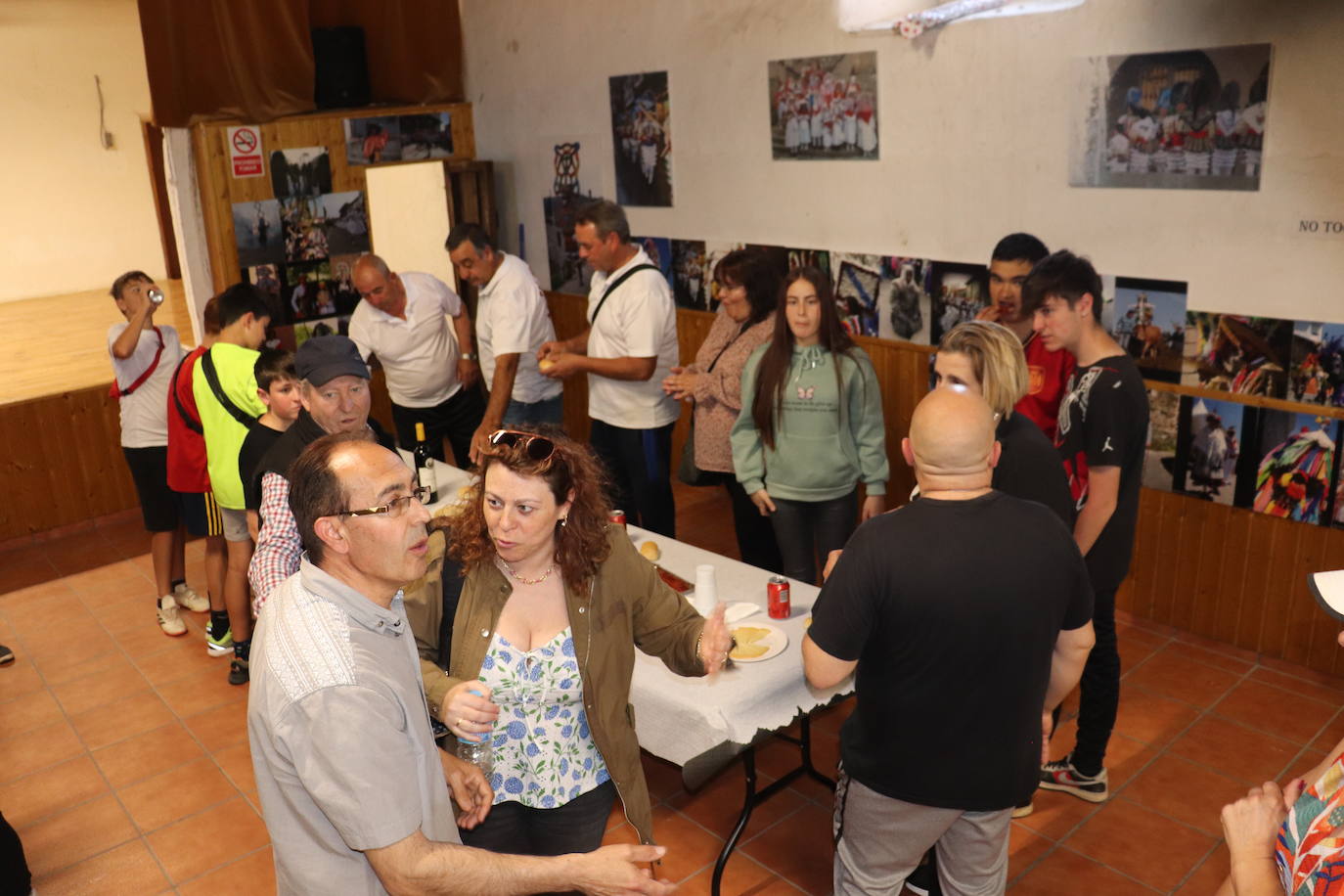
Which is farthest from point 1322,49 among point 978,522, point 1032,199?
point 978,522

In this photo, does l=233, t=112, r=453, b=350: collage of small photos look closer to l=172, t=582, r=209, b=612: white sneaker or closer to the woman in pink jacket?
l=172, t=582, r=209, b=612: white sneaker

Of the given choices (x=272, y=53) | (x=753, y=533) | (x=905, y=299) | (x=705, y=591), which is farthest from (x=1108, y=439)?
(x=272, y=53)

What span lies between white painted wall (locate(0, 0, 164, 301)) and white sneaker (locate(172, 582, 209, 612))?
698cm

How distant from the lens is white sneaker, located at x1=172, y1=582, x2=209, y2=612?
5.68 m

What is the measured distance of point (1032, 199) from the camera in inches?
191

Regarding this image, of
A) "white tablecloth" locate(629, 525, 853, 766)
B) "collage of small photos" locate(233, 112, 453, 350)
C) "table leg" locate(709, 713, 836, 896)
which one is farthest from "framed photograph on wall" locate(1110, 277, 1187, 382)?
"collage of small photos" locate(233, 112, 453, 350)

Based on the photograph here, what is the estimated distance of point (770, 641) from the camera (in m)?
3.06

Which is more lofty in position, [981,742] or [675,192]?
[675,192]

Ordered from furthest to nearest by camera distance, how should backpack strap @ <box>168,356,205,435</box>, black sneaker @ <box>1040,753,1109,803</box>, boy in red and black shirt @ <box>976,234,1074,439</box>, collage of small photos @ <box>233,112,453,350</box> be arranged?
1. collage of small photos @ <box>233,112,453,350</box>
2. backpack strap @ <box>168,356,205,435</box>
3. boy in red and black shirt @ <box>976,234,1074,439</box>
4. black sneaker @ <box>1040,753,1109,803</box>

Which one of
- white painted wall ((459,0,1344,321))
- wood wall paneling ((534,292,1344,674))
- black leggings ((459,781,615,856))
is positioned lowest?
wood wall paneling ((534,292,1344,674))

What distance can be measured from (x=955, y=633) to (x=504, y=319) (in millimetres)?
3675

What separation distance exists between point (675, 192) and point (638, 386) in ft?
6.60

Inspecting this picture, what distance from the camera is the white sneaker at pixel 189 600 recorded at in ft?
18.6

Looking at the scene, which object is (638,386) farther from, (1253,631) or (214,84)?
(214,84)
